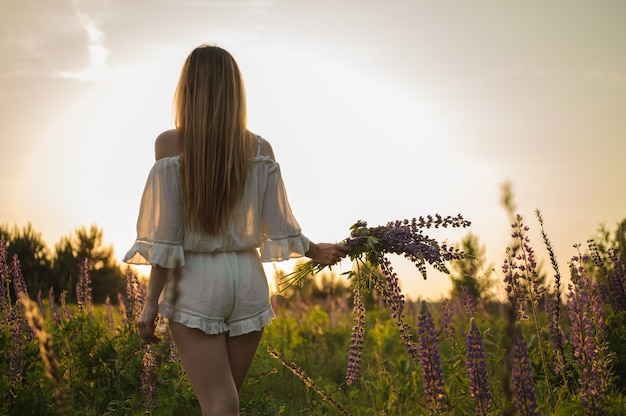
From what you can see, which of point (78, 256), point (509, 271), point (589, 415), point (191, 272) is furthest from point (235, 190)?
point (78, 256)

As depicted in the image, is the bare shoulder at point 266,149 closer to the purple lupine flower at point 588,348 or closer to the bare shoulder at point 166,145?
the bare shoulder at point 166,145

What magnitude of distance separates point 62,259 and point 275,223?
18722 mm

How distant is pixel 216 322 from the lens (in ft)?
11.4

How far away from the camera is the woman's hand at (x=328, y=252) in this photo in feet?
13.5

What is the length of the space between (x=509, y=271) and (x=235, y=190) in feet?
5.05

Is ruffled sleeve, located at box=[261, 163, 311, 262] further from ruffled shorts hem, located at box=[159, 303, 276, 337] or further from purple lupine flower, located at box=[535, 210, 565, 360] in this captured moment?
purple lupine flower, located at box=[535, 210, 565, 360]

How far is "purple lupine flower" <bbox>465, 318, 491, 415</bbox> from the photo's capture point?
3197mm

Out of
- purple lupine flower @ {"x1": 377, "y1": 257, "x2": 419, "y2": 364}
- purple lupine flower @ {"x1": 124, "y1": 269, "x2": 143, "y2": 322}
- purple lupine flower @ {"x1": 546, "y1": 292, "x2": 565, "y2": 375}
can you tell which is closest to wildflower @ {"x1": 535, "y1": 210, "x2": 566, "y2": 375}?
purple lupine flower @ {"x1": 546, "y1": 292, "x2": 565, "y2": 375}

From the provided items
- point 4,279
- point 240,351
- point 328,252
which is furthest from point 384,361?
point 4,279

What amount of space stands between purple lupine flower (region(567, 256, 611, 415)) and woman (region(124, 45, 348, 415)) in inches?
Result: 66.3

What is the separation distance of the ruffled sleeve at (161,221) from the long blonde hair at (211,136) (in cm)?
6

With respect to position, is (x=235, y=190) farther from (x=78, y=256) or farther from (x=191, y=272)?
(x=78, y=256)

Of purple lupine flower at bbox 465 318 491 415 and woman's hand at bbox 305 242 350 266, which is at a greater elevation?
woman's hand at bbox 305 242 350 266

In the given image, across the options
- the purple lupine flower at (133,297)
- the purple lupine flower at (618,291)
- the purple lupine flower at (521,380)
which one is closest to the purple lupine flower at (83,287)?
the purple lupine flower at (133,297)
